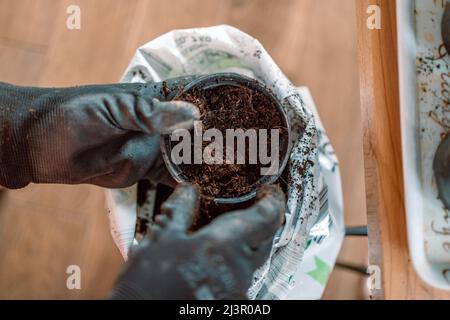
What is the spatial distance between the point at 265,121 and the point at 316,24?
0.43 meters

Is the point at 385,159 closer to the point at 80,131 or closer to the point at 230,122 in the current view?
the point at 230,122

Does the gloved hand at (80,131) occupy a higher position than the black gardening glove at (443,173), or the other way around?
the gloved hand at (80,131)

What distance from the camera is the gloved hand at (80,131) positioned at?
1.57ft

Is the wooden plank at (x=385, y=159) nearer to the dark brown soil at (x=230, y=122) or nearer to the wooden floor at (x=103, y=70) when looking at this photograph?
the dark brown soil at (x=230, y=122)

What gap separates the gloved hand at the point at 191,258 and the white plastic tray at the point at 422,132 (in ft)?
0.60

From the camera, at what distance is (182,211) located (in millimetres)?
407

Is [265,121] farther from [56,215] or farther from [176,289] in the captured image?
[56,215]

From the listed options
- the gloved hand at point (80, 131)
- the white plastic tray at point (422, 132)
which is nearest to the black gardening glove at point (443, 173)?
the white plastic tray at point (422, 132)

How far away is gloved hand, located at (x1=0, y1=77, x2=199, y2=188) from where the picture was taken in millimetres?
480

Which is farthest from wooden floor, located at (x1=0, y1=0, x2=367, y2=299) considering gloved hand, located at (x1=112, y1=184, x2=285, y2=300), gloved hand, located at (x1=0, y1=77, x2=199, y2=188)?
gloved hand, located at (x1=112, y1=184, x2=285, y2=300)

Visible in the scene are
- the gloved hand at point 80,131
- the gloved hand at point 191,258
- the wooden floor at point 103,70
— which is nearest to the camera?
the gloved hand at point 191,258

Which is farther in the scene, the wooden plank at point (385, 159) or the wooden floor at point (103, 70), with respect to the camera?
the wooden floor at point (103, 70)

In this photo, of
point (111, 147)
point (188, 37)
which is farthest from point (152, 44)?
point (111, 147)

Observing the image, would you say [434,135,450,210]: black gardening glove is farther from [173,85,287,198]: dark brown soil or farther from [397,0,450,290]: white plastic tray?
[173,85,287,198]: dark brown soil
